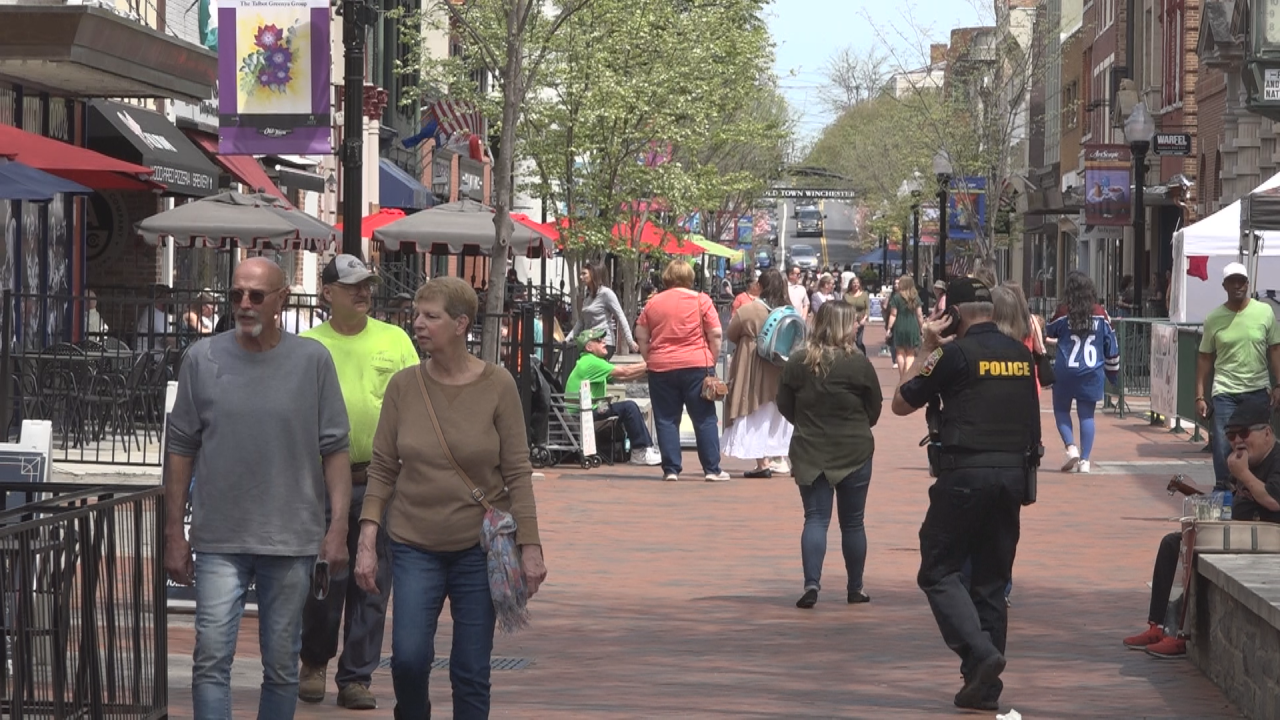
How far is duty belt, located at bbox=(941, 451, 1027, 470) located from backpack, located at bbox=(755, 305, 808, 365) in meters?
8.68

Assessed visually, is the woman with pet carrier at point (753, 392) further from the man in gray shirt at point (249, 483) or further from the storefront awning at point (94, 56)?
the man in gray shirt at point (249, 483)

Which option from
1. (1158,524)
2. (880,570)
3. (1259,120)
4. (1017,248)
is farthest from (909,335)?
(1017,248)

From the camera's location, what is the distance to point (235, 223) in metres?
21.9

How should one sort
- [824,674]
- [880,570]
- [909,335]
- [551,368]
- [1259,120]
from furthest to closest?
[1259,120] < [909,335] < [551,368] < [880,570] < [824,674]

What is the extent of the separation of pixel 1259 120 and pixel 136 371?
2259 cm

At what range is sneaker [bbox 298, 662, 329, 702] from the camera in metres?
8.59

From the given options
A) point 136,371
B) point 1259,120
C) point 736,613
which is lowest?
point 736,613

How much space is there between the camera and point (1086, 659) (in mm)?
9812

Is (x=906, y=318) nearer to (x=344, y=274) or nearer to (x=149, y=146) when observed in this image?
(x=149, y=146)

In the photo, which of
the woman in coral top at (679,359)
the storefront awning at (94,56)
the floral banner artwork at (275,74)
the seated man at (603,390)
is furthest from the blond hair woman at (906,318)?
the floral banner artwork at (275,74)

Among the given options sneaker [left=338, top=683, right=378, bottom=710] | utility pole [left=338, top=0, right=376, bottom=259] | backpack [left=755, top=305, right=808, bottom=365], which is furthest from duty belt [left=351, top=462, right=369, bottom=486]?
backpack [left=755, top=305, right=808, bottom=365]

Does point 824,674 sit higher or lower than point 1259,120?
lower

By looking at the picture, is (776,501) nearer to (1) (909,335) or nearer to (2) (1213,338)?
(2) (1213,338)

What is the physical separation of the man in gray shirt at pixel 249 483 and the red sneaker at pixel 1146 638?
4654mm
